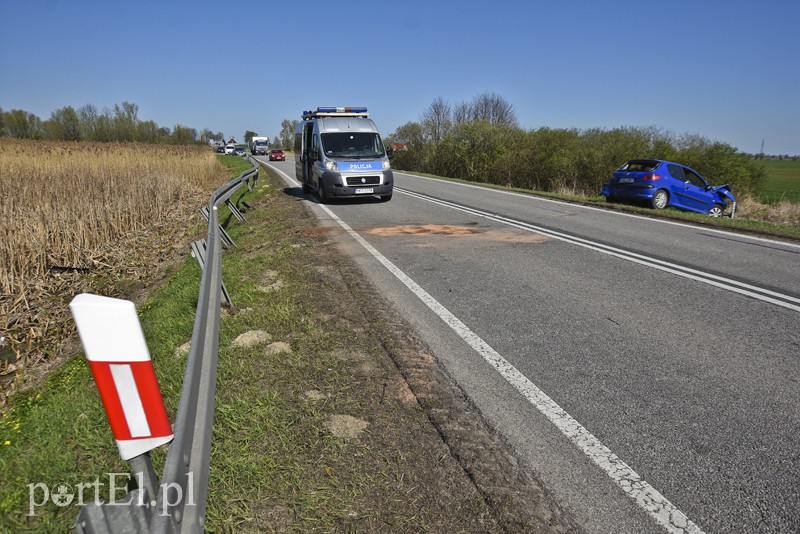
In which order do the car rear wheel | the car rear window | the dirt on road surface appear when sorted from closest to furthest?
the dirt on road surface → the car rear wheel → the car rear window

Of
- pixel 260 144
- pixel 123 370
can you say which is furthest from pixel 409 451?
pixel 260 144

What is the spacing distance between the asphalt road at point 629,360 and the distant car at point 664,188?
560 cm

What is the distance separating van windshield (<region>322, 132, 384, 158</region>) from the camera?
13906 millimetres

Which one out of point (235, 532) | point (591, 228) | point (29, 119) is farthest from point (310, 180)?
point (29, 119)

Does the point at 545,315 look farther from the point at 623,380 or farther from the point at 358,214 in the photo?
the point at 358,214

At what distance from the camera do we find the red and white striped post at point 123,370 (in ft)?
4.49

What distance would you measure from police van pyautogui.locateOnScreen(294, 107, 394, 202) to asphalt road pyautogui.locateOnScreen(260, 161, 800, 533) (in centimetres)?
511

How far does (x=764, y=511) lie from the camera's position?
2.34 meters

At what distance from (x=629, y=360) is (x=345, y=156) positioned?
11.1 metres

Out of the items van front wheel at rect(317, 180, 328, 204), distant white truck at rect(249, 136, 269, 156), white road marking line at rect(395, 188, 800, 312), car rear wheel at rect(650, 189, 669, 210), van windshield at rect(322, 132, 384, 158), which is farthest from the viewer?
distant white truck at rect(249, 136, 269, 156)

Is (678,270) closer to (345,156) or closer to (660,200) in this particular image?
(660,200)

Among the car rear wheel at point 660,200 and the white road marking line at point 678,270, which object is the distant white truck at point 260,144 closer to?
the car rear wheel at point 660,200

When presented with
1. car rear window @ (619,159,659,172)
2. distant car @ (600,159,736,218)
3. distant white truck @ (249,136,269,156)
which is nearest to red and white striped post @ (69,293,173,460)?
distant car @ (600,159,736,218)
